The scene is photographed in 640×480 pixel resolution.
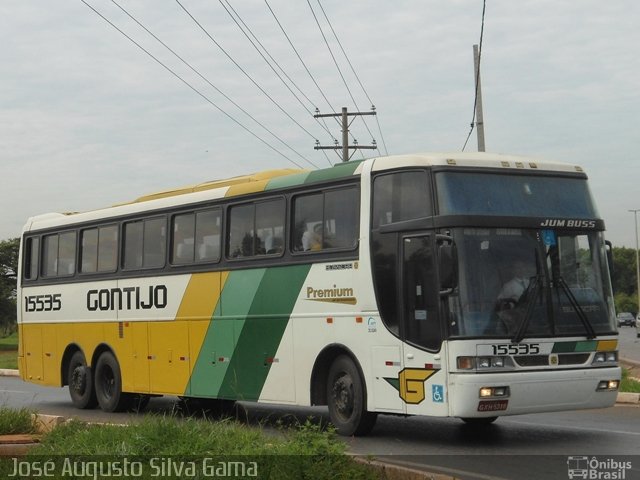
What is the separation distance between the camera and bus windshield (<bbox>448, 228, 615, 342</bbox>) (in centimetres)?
1243

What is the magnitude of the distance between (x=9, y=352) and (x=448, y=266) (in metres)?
49.6

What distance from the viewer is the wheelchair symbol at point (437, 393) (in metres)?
12.4

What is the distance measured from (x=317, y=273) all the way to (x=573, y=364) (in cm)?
345

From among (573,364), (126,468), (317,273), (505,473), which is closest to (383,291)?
(317,273)

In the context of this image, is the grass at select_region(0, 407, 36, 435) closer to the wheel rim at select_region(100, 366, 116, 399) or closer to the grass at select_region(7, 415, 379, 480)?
the grass at select_region(7, 415, 379, 480)

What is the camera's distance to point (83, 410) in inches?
793

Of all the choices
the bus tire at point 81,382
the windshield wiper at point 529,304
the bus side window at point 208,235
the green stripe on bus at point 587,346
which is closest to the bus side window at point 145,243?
the bus side window at point 208,235

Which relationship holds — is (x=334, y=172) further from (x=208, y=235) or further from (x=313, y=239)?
(x=208, y=235)

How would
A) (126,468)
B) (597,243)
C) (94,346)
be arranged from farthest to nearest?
(94,346) < (597,243) < (126,468)

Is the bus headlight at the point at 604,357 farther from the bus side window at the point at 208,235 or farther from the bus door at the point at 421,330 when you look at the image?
the bus side window at the point at 208,235

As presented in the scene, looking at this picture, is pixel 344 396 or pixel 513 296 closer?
pixel 513 296

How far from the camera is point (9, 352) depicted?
58406mm

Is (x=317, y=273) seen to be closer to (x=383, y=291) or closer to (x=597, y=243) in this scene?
(x=383, y=291)

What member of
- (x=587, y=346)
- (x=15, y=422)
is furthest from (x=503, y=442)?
(x=15, y=422)
